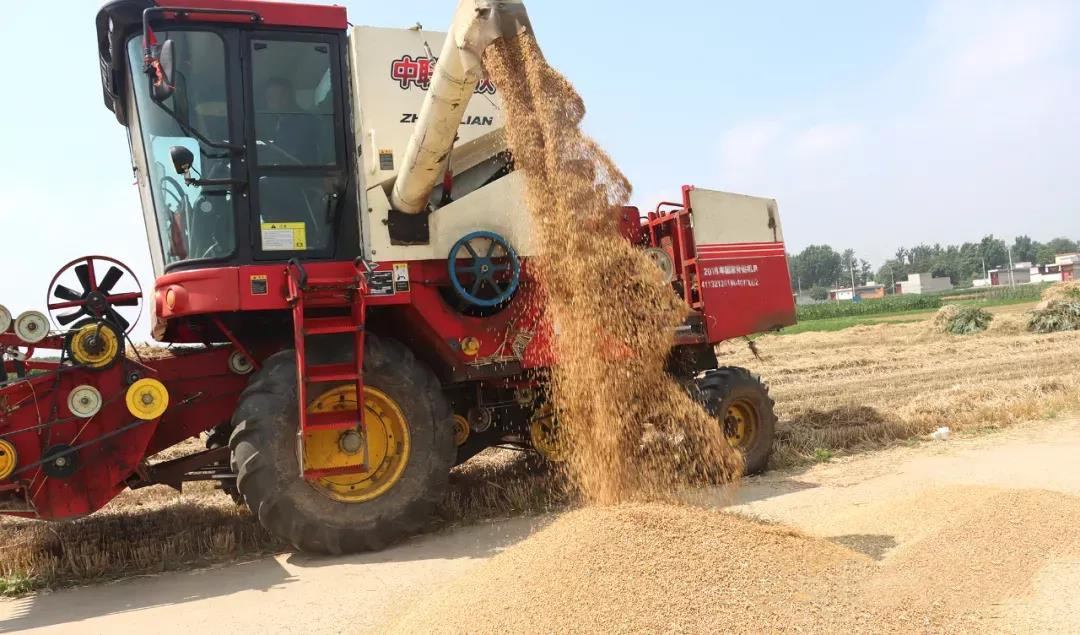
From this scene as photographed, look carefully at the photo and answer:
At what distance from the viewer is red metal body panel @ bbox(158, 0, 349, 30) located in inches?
191

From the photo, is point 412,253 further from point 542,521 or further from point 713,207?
point 713,207

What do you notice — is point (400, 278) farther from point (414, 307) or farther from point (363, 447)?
point (363, 447)

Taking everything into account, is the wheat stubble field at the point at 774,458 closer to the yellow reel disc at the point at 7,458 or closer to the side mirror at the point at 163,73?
the yellow reel disc at the point at 7,458

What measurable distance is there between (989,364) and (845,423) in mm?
5547

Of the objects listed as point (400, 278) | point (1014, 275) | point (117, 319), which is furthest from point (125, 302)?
point (1014, 275)

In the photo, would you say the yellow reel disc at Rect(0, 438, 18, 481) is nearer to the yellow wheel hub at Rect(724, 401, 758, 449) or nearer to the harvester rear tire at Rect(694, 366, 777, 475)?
the harvester rear tire at Rect(694, 366, 777, 475)

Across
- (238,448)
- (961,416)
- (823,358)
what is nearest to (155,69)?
(238,448)

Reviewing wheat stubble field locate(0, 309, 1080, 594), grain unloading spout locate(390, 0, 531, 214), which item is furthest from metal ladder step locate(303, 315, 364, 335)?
wheat stubble field locate(0, 309, 1080, 594)

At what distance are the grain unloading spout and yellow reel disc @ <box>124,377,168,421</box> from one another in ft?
5.64

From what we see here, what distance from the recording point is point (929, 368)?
A: 11.9m

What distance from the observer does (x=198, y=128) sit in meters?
4.86

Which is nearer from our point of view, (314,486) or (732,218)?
(314,486)

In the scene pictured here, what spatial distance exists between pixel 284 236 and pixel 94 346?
3.93 feet

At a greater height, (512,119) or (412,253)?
(512,119)
